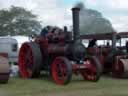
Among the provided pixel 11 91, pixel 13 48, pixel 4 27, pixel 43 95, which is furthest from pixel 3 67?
pixel 4 27

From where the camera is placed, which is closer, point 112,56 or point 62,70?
point 62,70

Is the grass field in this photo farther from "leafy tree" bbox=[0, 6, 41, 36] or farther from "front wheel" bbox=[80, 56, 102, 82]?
"leafy tree" bbox=[0, 6, 41, 36]

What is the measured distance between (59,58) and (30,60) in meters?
1.89

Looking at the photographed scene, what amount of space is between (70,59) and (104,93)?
10.4 feet

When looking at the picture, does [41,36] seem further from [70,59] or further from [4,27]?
[4,27]

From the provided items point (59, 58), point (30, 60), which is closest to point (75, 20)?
point (59, 58)

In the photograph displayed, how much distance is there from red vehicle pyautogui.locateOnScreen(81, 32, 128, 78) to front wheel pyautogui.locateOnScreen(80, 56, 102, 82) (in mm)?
1742

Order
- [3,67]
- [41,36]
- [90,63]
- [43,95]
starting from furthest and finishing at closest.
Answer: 1. [41,36]
2. [90,63]
3. [3,67]
4. [43,95]

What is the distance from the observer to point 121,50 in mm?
14844

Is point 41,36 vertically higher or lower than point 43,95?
higher

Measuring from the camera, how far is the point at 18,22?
54.5 metres

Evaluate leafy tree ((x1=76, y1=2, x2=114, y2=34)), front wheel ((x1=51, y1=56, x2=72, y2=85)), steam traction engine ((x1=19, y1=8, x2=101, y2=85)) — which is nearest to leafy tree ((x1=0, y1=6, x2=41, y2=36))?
leafy tree ((x1=76, y1=2, x2=114, y2=34))

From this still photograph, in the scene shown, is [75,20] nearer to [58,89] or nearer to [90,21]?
[58,89]

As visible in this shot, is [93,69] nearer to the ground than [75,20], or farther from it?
nearer to the ground
